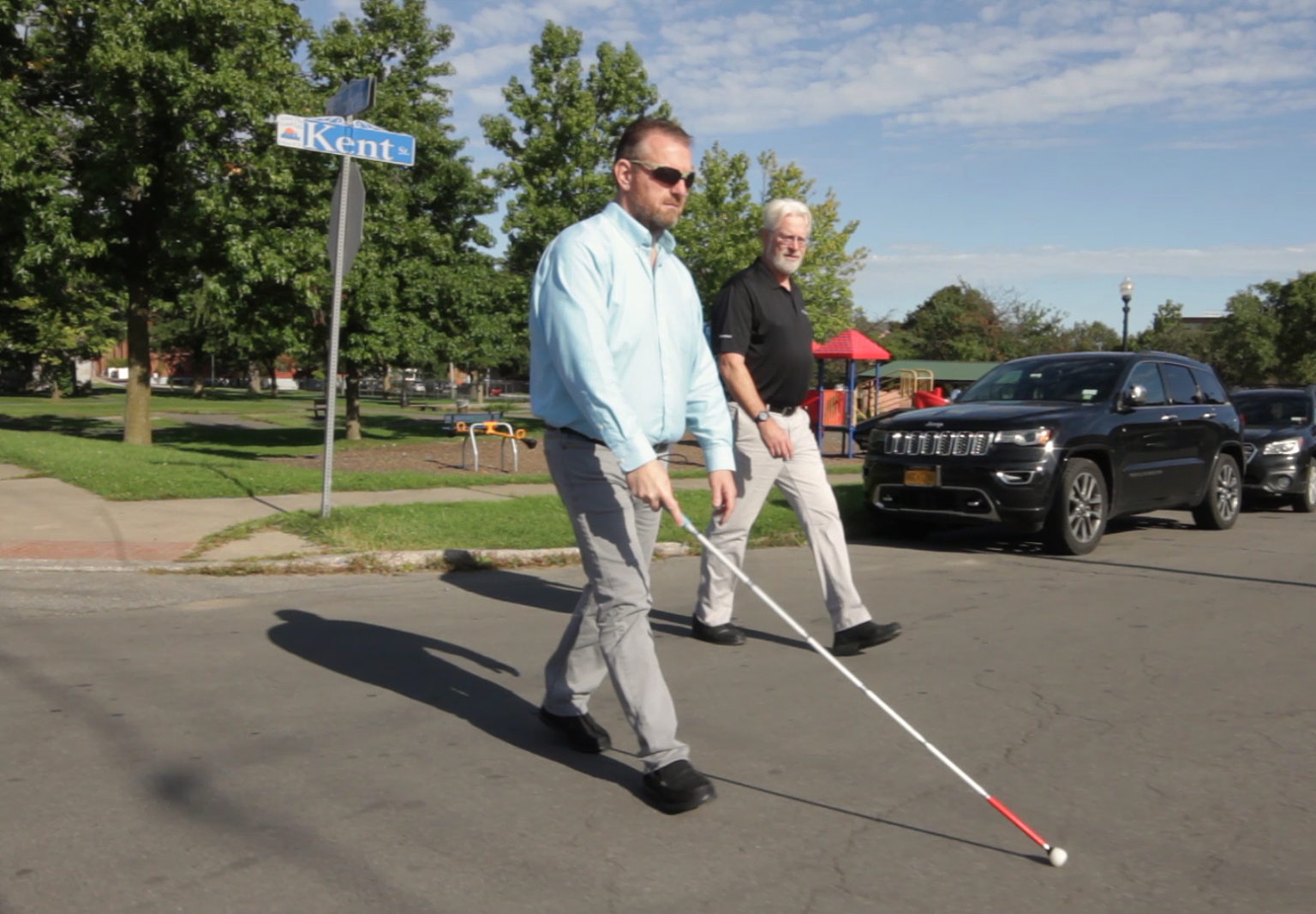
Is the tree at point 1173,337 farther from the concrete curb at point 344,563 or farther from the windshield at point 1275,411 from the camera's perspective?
the concrete curb at point 344,563

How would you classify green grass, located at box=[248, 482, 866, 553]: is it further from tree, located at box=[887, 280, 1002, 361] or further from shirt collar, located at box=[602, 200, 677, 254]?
tree, located at box=[887, 280, 1002, 361]

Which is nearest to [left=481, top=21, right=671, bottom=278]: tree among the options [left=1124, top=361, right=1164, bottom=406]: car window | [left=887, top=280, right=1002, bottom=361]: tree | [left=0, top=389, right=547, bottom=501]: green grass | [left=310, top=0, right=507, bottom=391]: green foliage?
[left=310, top=0, right=507, bottom=391]: green foliage

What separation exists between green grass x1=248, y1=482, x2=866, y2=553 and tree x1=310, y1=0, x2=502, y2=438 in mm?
14462

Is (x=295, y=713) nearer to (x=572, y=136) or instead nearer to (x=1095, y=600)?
(x=1095, y=600)

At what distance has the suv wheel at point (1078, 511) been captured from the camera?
9602 mm

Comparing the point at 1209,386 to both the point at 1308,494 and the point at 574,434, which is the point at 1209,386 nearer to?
the point at 1308,494

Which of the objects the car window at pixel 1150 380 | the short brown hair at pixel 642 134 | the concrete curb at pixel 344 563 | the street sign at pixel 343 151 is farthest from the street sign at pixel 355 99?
the car window at pixel 1150 380

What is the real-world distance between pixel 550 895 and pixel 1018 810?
159cm

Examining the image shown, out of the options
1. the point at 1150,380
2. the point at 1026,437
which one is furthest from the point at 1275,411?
the point at 1026,437

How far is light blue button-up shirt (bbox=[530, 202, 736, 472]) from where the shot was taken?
3.62m

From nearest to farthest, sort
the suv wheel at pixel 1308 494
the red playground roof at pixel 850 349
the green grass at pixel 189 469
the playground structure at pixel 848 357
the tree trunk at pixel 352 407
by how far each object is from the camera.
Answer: the green grass at pixel 189 469, the suv wheel at pixel 1308 494, the playground structure at pixel 848 357, the red playground roof at pixel 850 349, the tree trunk at pixel 352 407

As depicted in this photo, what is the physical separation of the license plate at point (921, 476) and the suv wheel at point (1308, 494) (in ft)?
22.2

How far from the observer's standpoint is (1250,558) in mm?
9898

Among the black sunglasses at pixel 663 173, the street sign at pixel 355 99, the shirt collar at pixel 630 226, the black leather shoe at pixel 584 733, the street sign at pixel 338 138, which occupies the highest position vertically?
the street sign at pixel 355 99
